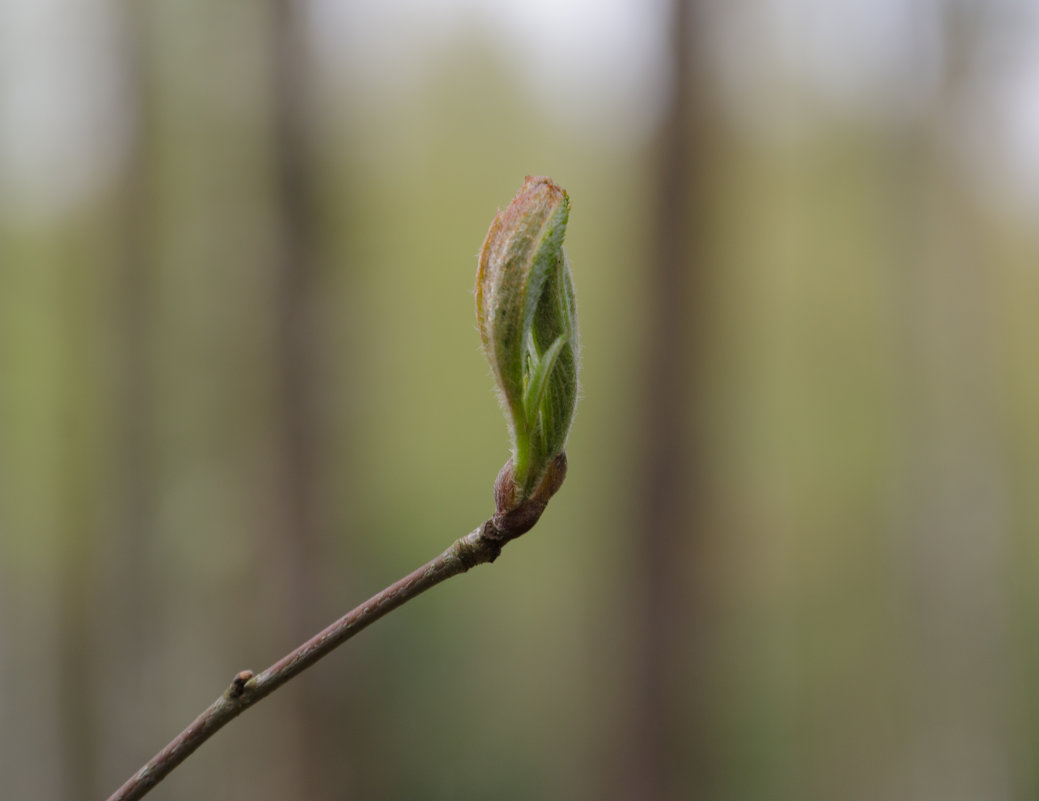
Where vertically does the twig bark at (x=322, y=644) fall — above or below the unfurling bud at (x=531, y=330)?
below

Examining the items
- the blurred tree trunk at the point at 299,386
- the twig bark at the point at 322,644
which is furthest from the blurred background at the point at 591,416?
the twig bark at the point at 322,644

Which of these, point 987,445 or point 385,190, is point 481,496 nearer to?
point 385,190

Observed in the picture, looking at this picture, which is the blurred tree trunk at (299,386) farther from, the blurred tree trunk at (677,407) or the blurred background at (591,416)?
the blurred tree trunk at (677,407)

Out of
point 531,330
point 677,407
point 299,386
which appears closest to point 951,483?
point 677,407

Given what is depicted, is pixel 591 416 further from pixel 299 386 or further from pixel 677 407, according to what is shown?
pixel 299 386

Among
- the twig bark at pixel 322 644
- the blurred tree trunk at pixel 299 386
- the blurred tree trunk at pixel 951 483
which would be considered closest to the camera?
the twig bark at pixel 322 644

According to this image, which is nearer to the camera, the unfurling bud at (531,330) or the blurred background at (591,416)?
the unfurling bud at (531,330)

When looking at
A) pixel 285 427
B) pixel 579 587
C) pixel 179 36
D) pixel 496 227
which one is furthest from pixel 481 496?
pixel 496 227

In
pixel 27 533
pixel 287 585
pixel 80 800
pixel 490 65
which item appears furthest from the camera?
pixel 490 65
